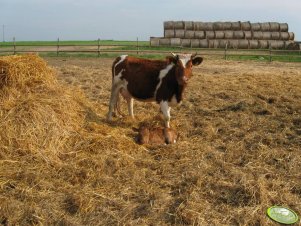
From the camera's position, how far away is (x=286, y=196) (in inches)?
205

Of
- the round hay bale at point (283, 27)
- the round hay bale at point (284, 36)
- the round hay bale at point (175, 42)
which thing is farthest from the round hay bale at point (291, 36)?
the round hay bale at point (175, 42)

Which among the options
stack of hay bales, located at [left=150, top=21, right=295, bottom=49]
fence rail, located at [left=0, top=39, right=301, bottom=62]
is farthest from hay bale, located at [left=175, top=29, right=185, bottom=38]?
fence rail, located at [left=0, top=39, right=301, bottom=62]

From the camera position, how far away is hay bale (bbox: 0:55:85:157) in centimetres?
633

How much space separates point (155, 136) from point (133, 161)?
3.80ft

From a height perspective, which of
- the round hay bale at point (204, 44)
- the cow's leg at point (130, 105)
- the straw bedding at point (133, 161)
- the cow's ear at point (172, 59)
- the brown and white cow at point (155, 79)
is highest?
the round hay bale at point (204, 44)

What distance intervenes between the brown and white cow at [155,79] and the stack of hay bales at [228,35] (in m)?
25.9

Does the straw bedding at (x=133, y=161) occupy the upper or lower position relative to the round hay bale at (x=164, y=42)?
lower

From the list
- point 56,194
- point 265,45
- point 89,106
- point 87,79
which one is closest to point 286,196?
point 56,194

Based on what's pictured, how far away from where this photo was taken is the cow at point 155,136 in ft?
23.7

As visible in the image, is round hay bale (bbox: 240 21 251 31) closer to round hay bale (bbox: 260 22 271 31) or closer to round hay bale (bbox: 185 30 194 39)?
round hay bale (bbox: 260 22 271 31)

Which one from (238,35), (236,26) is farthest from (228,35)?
(236,26)

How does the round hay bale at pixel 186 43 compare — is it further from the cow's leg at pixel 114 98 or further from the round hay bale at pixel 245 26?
the cow's leg at pixel 114 98

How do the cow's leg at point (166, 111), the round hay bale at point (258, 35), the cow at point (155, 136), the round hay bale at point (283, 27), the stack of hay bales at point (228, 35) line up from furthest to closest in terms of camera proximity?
Result: the round hay bale at point (283, 27), the round hay bale at point (258, 35), the stack of hay bales at point (228, 35), the cow's leg at point (166, 111), the cow at point (155, 136)

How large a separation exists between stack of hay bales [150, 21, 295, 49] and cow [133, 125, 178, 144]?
27373 mm
